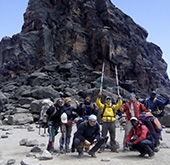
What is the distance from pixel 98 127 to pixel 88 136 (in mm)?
532

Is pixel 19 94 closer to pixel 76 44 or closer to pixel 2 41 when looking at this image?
pixel 76 44

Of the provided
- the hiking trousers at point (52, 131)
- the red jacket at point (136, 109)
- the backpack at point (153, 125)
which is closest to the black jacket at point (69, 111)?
the hiking trousers at point (52, 131)

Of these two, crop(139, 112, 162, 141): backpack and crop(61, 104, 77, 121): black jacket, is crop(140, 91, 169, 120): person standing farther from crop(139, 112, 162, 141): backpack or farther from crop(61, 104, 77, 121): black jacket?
crop(61, 104, 77, 121): black jacket

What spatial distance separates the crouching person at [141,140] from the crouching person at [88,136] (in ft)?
4.20

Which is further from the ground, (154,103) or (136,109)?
(154,103)

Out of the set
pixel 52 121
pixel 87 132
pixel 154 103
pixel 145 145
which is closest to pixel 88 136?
pixel 87 132

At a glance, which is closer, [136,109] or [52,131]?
[52,131]

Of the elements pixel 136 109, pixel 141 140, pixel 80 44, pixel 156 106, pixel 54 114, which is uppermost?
pixel 80 44

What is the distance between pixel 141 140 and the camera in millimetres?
8172

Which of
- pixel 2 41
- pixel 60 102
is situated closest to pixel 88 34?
pixel 2 41

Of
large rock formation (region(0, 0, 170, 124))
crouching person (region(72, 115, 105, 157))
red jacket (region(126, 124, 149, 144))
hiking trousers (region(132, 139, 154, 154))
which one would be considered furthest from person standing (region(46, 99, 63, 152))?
large rock formation (region(0, 0, 170, 124))

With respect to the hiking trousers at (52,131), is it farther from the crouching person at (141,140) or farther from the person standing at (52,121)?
the crouching person at (141,140)

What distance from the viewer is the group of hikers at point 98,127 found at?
822cm

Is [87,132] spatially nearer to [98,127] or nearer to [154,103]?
[98,127]
